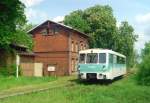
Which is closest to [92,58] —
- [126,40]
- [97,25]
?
[97,25]

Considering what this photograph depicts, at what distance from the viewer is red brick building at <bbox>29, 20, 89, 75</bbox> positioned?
2234 inches

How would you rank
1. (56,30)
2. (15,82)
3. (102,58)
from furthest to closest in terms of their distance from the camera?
(56,30) → (102,58) → (15,82)

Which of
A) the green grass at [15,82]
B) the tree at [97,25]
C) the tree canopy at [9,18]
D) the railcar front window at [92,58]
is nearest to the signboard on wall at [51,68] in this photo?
the tree canopy at [9,18]

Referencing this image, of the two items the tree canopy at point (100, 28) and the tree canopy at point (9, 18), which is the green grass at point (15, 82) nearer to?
the tree canopy at point (9, 18)

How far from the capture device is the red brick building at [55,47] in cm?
5675

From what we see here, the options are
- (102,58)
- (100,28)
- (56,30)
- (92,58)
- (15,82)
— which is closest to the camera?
(15,82)

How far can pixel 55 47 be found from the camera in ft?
189

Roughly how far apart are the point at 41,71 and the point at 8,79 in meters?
17.6

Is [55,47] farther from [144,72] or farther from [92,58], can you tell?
[144,72]

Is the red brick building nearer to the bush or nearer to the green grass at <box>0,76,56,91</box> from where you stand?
the green grass at <box>0,76,56,91</box>

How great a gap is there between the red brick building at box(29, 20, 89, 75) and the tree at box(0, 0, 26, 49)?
13.8m

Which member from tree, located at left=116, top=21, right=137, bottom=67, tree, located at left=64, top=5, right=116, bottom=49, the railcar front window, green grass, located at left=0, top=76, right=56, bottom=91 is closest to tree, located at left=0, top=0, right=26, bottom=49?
green grass, located at left=0, top=76, right=56, bottom=91

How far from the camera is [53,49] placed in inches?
2281

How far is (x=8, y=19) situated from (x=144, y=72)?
14.3 m
